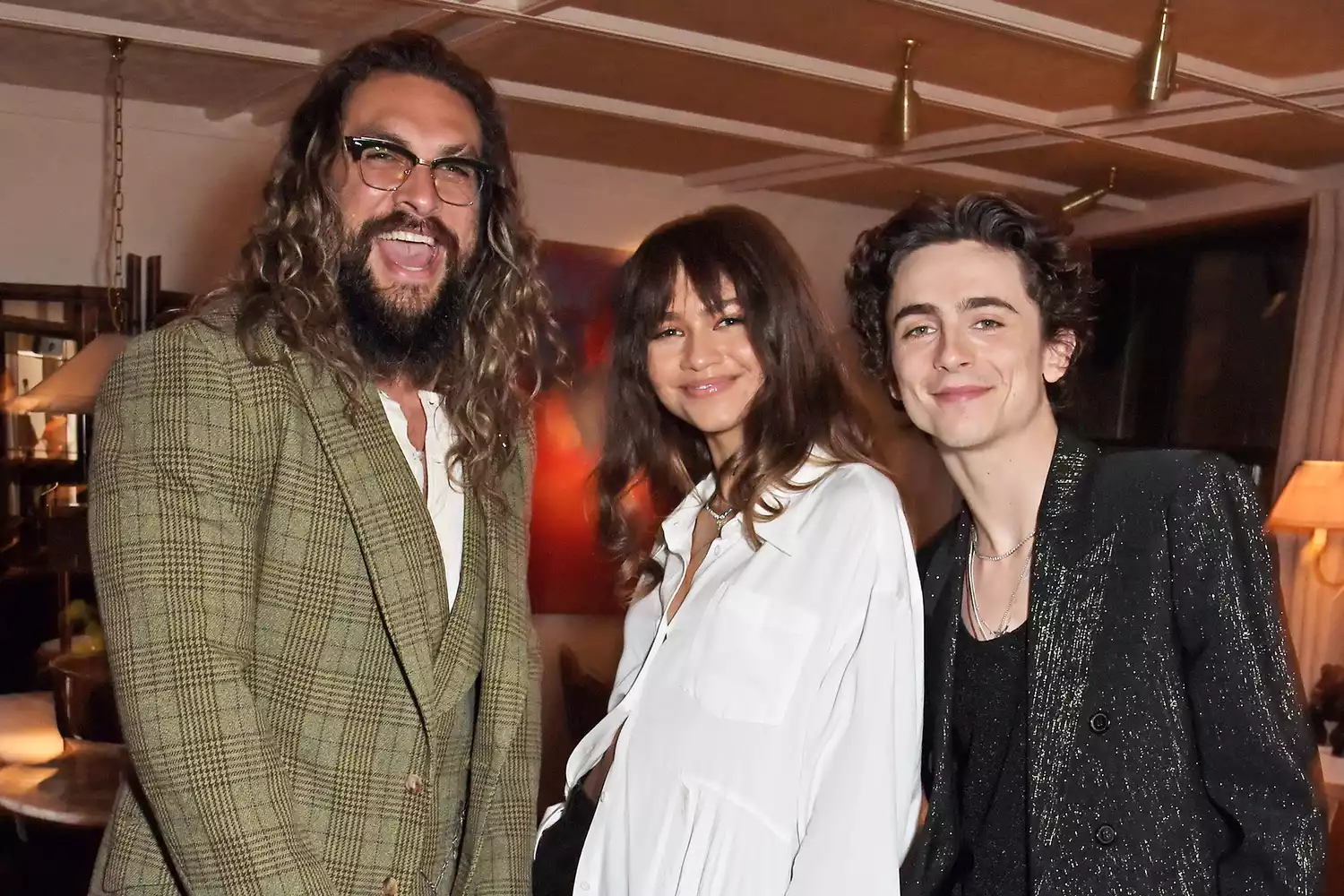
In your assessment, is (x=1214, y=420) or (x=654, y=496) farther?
(x=1214, y=420)

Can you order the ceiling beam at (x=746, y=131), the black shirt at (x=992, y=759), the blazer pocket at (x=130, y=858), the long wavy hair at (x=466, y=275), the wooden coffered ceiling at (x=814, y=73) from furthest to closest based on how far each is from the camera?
the ceiling beam at (x=746, y=131)
the wooden coffered ceiling at (x=814, y=73)
the black shirt at (x=992, y=759)
the long wavy hair at (x=466, y=275)
the blazer pocket at (x=130, y=858)

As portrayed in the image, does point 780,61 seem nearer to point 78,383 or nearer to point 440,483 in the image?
point 78,383

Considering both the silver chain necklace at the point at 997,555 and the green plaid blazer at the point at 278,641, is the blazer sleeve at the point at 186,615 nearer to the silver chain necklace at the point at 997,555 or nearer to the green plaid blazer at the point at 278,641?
the green plaid blazer at the point at 278,641

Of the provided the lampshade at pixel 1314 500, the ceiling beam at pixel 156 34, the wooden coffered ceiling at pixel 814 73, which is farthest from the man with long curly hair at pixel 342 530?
the lampshade at pixel 1314 500

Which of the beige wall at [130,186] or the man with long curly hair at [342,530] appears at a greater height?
the beige wall at [130,186]

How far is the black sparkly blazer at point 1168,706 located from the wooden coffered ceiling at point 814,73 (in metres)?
2.18

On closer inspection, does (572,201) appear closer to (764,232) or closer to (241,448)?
(764,232)

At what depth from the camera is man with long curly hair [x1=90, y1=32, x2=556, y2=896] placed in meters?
1.39

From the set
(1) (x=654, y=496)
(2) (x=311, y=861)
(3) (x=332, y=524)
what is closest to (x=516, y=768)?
(2) (x=311, y=861)

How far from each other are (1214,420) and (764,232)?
5.04 metres

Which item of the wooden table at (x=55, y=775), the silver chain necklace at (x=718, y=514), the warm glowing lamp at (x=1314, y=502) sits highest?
the silver chain necklace at (x=718, y=514)

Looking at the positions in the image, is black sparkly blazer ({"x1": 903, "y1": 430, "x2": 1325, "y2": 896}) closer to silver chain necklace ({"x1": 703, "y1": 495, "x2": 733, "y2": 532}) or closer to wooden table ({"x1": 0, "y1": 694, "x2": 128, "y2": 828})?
silver chain necklace ({"x1": 703, "y1": 495, "x2": 733, "y2": 532})

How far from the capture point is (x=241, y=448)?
57.3 inches

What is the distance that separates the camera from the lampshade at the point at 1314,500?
4.82m
